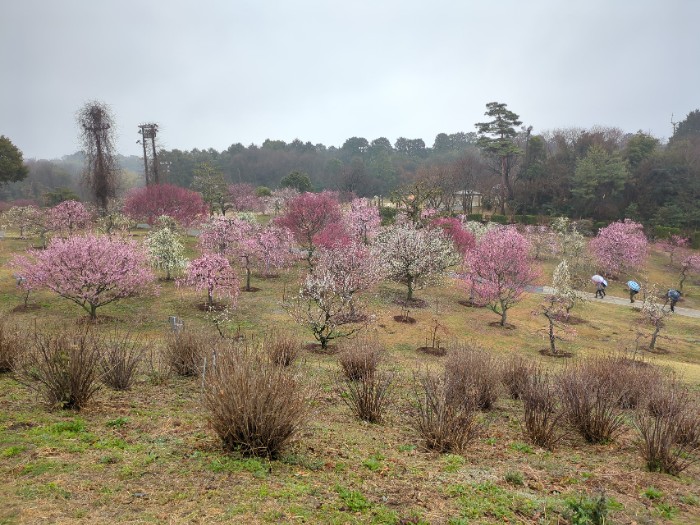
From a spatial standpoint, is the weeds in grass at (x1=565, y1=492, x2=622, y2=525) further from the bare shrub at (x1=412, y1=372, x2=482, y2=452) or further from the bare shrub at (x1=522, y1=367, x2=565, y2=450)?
the bare shrub at (x1=522, y1=367, x2=565, y2=450)

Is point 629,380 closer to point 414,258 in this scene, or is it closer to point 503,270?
point 503,270

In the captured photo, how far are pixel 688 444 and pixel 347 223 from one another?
1314 inches

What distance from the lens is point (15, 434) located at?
20.1 feet

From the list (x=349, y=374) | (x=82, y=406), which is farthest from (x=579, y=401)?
(x=82, y=406)

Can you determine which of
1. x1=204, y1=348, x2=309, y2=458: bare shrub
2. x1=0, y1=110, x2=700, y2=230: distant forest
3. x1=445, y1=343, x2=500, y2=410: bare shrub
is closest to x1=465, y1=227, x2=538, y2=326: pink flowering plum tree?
x1=445, y1=343, x2=500, y2=410: bare shrub

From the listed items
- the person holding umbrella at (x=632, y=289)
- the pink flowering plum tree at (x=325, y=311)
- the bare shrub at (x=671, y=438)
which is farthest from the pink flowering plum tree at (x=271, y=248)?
the person holding umbrella at (x=632, y=289)

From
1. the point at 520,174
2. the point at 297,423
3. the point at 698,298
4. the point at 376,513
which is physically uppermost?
the point at 520,174

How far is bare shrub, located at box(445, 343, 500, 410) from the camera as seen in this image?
29.9 feet

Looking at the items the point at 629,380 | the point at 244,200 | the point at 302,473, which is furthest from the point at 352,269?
the point at 244,200

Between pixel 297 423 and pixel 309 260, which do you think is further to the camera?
pixel 309 260

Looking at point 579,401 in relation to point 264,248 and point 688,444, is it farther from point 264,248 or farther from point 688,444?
point 264,248

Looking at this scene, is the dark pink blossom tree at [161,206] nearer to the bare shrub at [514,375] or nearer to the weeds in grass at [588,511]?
the bare shrub at [514,375]

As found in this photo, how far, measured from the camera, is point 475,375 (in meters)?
9.63

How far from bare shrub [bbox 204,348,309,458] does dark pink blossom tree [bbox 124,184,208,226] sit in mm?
35372
